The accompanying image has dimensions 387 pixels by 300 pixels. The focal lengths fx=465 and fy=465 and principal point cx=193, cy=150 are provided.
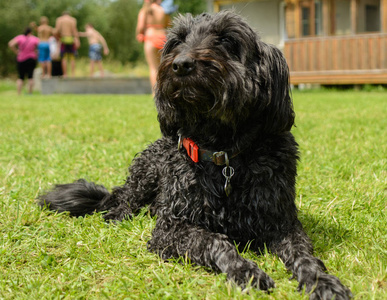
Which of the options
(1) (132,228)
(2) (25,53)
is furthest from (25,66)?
(1) (132,228)

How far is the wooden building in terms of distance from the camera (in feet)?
56.2

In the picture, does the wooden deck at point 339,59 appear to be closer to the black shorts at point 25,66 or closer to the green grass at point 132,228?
the black shorts at point 25,66

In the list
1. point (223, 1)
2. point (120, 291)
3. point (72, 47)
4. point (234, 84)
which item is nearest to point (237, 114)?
point (234, 84)

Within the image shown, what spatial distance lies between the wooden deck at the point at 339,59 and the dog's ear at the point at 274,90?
607 inches

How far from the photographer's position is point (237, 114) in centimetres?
292

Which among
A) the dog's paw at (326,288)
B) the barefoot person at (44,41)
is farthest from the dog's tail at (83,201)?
the barefoot person at (44,41)

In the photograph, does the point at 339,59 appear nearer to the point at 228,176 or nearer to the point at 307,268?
the point at 228,176

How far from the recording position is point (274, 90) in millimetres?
2941

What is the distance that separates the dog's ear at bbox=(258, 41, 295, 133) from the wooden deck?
15418 mm

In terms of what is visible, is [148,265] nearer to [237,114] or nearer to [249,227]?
[249,227]

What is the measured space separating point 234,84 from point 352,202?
6.00 feet

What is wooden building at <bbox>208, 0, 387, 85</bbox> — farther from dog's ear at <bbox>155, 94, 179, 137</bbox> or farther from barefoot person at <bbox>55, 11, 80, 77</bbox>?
dog's ear at <bbox>155, 94, 179, 137</bbox>

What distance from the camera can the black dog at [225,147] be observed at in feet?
9.18

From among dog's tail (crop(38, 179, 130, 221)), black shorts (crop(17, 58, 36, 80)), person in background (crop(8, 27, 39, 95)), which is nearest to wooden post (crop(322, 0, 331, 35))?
person in background (crop(8, 27, 39, 95))
